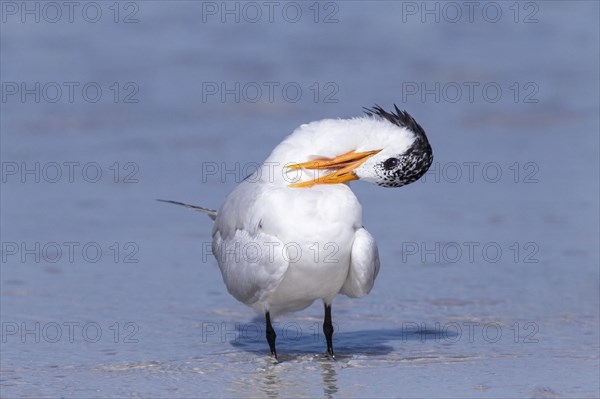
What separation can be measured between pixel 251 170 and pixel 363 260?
166 inches

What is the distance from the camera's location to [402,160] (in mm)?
5738

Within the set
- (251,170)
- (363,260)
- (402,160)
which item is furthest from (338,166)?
(251,170)

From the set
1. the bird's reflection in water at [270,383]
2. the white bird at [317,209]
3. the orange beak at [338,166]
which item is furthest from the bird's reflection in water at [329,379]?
the orange beak at [338,166]

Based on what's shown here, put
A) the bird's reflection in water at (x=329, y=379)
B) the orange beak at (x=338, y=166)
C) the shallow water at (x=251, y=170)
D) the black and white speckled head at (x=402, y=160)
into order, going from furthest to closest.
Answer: the shallow water at (x=251, y=170)
the orange beak at (x=338, y=166)
the black and white speckled head at (x=402, y=160)
the bird's reflection in water at (x=329, y=379)

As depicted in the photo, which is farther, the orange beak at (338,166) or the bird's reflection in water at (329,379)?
the orange beak at (338,166)

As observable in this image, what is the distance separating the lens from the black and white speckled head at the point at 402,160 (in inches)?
226

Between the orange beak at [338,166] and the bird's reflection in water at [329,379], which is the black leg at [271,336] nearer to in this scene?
the bird's reflection in water at [329,379]

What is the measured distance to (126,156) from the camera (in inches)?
420

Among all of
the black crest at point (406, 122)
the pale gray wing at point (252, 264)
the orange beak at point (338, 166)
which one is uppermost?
the black crest at point (406, 122)

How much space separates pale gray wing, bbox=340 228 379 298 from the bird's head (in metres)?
0.28

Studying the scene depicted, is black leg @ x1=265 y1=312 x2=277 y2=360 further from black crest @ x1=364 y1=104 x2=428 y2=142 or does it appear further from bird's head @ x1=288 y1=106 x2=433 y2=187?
black crest @ x1=364 y1=104 x2=428 y2=142

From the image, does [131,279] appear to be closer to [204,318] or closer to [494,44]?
[204,318]

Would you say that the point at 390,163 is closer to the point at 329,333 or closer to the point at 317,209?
the point at 317,209

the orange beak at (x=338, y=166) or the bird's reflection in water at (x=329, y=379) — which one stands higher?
the orange beak at (x=338, y=166)
